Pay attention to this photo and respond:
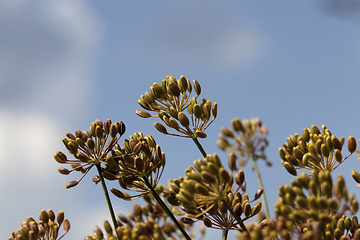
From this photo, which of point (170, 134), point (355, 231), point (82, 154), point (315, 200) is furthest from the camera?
point (170, 134)

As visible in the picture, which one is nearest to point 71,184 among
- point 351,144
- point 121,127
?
point 121,127

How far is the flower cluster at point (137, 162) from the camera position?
12.3 feet

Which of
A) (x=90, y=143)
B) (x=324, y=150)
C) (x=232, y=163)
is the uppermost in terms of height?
(x=90, y=143)

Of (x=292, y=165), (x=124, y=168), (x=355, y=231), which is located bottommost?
(x=355, y=231)

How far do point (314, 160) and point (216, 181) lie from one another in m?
1.21

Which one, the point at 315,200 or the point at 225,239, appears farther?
the point at 225,239

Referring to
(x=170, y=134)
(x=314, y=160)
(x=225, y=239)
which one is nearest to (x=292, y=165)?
(x=314, y=160)

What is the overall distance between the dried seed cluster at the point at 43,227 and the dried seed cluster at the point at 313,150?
7.66 feet

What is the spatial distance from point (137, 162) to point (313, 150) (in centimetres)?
171

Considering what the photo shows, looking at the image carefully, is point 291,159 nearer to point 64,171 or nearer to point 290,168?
point 290,168

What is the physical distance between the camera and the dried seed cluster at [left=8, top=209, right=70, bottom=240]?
367 centimetres

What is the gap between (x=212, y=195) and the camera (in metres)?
3.12

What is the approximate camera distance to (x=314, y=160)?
12.1 ft

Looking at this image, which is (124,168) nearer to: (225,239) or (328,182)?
(225,239)
